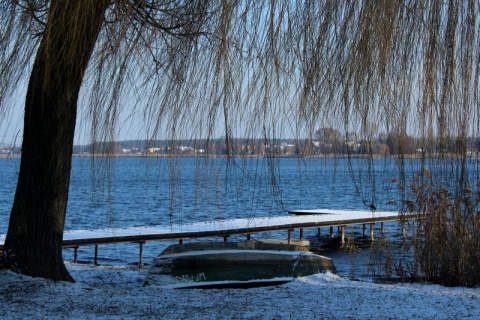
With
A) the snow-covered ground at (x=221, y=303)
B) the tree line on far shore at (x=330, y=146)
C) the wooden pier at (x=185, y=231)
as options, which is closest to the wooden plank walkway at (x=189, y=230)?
the wooden pier at (x=185, y=231)

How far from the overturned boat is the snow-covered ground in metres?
0.69

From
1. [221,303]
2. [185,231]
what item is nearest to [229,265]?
[221,303]

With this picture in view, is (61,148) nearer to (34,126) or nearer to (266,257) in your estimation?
A: (34,126)

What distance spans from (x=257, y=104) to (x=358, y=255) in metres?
15.2

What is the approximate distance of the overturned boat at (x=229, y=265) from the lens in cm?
651

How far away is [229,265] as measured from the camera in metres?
6.75

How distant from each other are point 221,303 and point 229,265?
2.04 meters

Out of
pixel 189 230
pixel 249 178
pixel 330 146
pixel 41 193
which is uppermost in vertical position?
pixel 330 146

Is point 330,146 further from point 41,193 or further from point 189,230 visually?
point 189,230

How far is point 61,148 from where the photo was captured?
4676mm

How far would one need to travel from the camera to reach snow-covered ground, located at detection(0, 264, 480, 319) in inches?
166

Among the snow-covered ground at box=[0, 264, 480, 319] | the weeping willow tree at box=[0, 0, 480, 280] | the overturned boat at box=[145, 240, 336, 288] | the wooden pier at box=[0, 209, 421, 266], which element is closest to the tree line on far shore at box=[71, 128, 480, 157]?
the weeping willow tree at box=[0, 0, 480, 280]

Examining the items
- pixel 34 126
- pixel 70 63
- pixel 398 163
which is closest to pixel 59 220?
pixel 34 126

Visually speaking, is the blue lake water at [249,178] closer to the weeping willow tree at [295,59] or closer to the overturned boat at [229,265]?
the weeping willow tree at [295,59]
